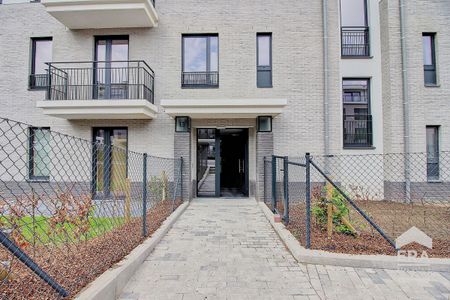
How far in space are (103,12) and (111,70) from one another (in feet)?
6.13

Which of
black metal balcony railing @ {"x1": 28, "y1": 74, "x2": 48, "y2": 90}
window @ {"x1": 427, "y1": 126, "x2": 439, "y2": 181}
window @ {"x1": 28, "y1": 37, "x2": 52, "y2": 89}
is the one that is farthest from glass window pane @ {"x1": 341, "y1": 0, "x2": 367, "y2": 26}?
black metal balcony railing @ {"x1": 28, "y1": 74, "x2": 48, "y2": 90}

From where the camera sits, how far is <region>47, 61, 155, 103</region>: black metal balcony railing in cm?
907

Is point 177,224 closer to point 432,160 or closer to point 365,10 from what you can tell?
point 432,160

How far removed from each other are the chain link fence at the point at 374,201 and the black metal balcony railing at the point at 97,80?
5215mm

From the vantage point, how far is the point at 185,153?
8812 mm

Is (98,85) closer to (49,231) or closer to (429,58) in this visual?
(49,231)

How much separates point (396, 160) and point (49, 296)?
32.9ft

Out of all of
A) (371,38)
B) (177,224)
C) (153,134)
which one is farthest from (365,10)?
(177,224)

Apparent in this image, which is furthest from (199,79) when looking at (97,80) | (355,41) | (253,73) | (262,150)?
(355,41)

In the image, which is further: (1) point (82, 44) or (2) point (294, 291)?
(1) point (82, 44)

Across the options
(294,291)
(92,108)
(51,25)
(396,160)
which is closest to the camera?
(294,291)

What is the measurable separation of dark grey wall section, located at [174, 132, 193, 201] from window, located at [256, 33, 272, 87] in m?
3.28

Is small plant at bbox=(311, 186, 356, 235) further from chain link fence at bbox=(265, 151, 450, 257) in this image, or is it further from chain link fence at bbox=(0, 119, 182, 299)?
chain link fence at bbox=(0, 119, 182, 299)

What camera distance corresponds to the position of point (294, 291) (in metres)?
3.15
